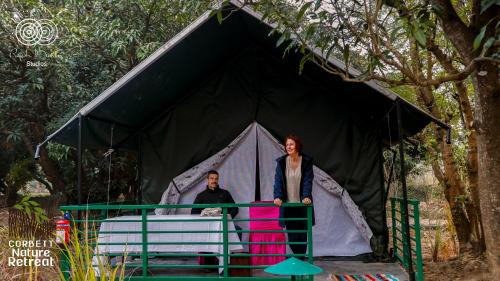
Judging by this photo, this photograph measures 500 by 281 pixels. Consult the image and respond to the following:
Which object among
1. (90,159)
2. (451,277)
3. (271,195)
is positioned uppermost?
(90,159)

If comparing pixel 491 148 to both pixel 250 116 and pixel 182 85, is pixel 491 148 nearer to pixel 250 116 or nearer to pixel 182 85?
pixel 250 116

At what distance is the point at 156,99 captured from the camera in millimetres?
Result: 5723

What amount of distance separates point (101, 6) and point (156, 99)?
2.68 metres

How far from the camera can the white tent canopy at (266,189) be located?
5.82 meters

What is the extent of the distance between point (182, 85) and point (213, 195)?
58.8 inches

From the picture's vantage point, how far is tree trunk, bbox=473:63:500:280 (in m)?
3.10

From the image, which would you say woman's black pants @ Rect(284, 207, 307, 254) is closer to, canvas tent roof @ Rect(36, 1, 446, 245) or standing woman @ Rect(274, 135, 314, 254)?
standing woman @ Rect(274, 135, 314, 254)

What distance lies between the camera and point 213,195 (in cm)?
556

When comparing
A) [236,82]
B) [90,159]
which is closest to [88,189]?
[90,159]

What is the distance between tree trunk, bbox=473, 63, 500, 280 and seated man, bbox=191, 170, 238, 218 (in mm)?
3032

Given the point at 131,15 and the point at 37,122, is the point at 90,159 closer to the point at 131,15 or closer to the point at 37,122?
the point at 37,122

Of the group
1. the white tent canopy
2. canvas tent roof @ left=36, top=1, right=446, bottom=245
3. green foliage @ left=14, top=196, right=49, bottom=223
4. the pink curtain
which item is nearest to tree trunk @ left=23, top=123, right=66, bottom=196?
canvas tent roof @ left=36, top=1, right=446, bottom=245

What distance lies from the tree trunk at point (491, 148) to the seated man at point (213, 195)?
3.03 meters

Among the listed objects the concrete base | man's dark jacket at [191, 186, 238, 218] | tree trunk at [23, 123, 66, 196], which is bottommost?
the concrete base
